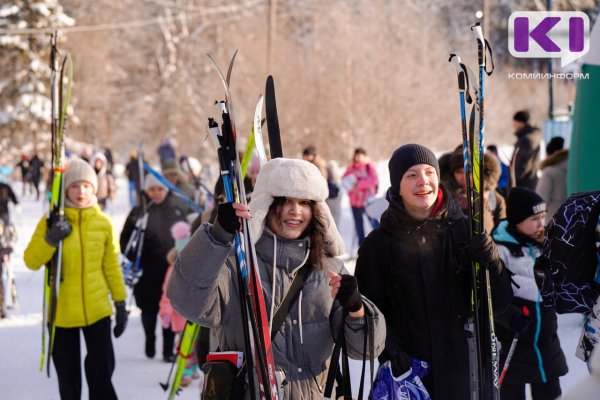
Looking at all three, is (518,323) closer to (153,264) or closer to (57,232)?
(57,232)

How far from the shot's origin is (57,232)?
5.24 metres

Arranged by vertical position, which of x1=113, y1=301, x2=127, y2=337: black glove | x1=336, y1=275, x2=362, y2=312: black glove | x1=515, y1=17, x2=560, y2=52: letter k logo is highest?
x1=515, y1=17, x2=560, y2=52: letter k logo

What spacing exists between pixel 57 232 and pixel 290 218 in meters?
2.39

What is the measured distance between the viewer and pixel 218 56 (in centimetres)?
4056

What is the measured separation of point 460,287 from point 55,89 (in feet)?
11.2

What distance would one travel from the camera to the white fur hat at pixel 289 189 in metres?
3.29

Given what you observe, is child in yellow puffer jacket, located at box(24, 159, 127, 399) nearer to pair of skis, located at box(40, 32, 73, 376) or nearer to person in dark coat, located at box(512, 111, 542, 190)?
pair of skis, located at box(40, 32, 73, 376)

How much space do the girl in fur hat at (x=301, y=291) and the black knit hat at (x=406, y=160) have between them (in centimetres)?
45

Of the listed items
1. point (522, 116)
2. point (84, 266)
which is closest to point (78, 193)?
point (84, 266)

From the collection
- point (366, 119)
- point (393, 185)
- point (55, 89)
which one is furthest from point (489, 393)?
point (366, 119)

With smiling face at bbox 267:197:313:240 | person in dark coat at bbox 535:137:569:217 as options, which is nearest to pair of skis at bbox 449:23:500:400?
smiling face at bbox 267:197:313:240

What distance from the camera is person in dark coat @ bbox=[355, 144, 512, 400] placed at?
11.8 feet

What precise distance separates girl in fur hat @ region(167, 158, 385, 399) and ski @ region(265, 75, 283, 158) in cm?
67

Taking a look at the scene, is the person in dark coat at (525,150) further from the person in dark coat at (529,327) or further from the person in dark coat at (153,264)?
the person in dark coat at (529,327)
